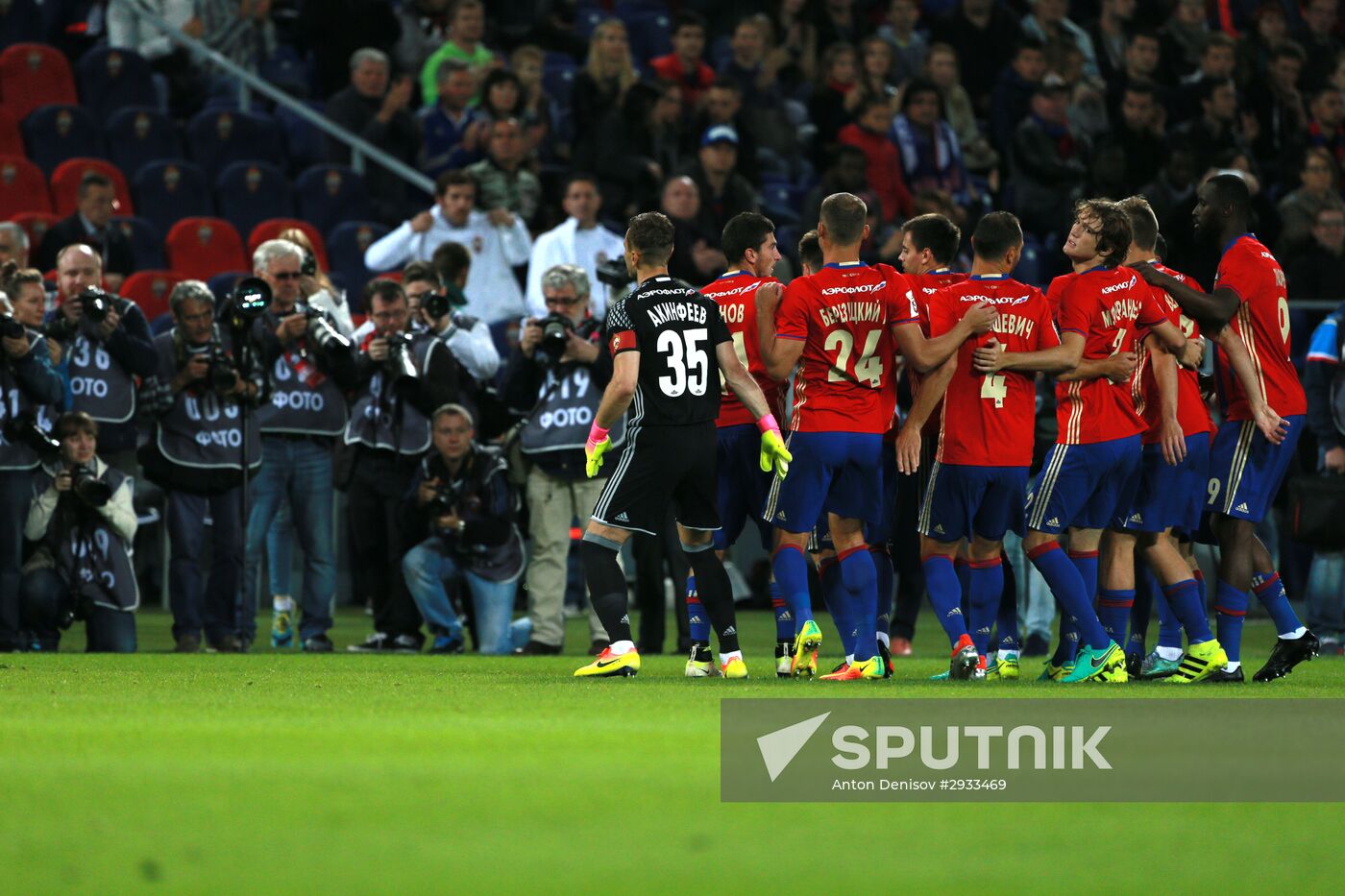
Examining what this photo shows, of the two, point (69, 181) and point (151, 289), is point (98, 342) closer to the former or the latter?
point (151, 289)

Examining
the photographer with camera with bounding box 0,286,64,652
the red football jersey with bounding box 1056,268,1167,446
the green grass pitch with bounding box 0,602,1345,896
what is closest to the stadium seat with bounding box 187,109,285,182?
the photographer with camera with bounding box 0,286,64,652

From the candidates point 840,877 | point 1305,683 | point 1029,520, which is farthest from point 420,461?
point 840,877

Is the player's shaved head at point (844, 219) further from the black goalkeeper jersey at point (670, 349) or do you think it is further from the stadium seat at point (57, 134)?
the stadium seat at point (57, 134)

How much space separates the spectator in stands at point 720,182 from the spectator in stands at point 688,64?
1.81m

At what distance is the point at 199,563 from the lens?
37.5 ft

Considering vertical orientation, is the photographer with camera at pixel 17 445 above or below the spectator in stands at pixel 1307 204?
below

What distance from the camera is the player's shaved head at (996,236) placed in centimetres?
892

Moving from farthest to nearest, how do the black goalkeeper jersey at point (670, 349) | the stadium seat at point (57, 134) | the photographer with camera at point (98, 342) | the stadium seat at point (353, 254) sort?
the stadium seat at point (353, 254) < the stadium seat at point (57, 134) < the photographer with camera at point (98, 342) < the black goalkeeper jersey at point (670, 349)

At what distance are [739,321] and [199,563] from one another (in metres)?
3.91

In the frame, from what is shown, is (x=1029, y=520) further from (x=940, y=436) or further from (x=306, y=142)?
(x=306, y=142)

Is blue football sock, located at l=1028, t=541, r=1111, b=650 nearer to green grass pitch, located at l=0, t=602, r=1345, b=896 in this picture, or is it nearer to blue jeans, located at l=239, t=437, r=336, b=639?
green grass pitch, located at l=0, t=602, r=1345, b=896

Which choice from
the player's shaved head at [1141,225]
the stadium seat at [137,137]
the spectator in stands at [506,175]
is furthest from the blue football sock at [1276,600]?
the stadium seat at [137,137]

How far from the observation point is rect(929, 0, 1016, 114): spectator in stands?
20297 millimetres

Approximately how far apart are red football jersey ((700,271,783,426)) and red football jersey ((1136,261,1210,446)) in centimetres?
179
